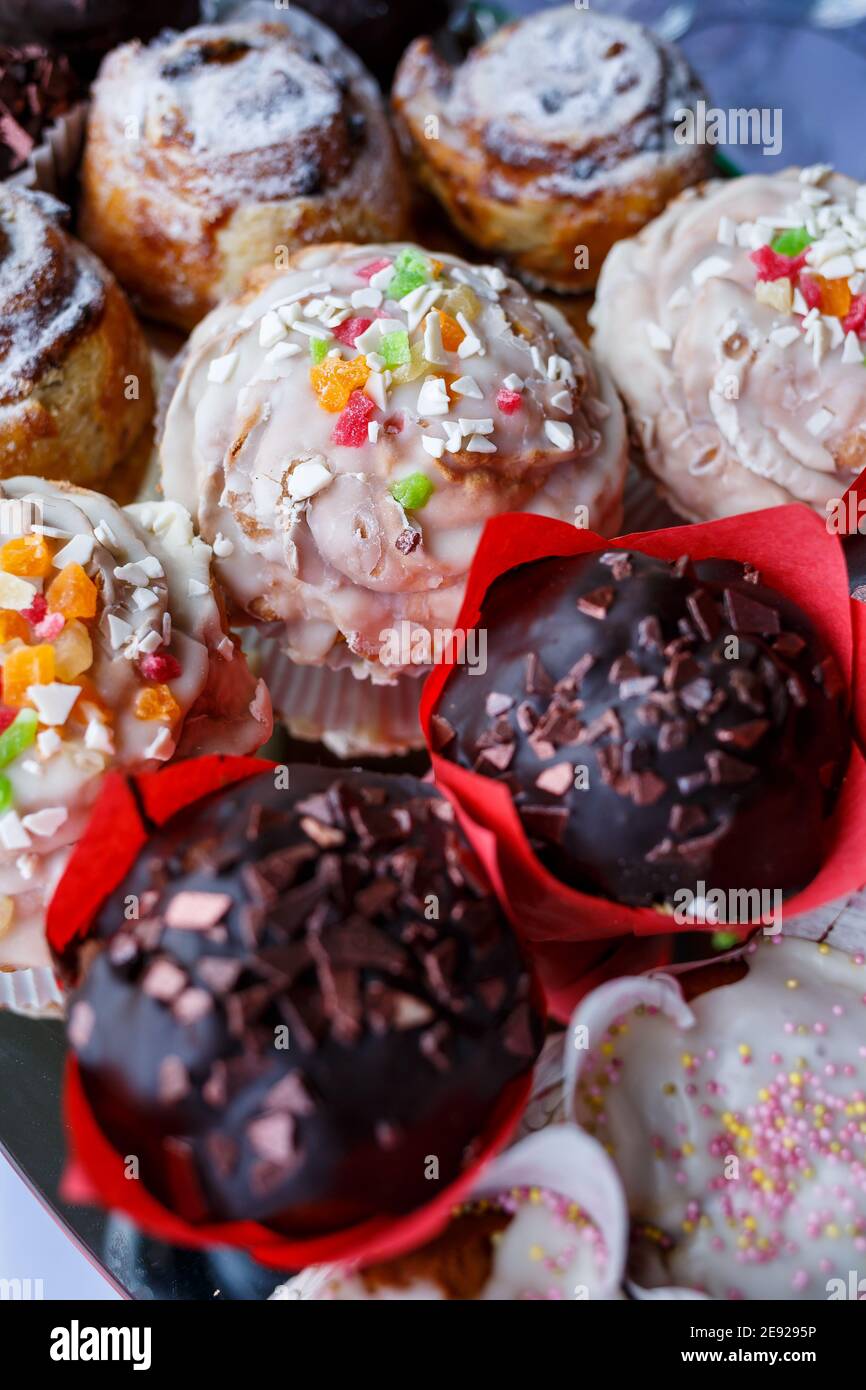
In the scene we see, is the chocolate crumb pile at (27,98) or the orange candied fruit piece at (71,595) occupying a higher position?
the chocolate crumb pile at (27,98)

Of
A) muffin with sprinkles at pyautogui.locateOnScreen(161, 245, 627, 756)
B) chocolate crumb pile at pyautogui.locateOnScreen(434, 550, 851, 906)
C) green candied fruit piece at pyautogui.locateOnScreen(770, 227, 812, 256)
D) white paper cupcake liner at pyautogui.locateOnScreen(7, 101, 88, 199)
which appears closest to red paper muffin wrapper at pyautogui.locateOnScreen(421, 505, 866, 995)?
chocolate crumb pile at pyautogui.locateOnScreen(434, 550, 851, 906)

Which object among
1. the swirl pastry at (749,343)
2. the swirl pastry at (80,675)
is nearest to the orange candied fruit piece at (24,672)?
the swirl pastry at (80,675)

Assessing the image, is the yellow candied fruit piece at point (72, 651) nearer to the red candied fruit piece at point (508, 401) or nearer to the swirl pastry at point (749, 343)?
the red candied fruit piece at point (508, 401)

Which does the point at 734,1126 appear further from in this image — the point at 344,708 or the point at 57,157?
the point at 57,157

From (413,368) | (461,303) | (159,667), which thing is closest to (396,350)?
(413,368)

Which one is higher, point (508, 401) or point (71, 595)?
point (508, 401)
